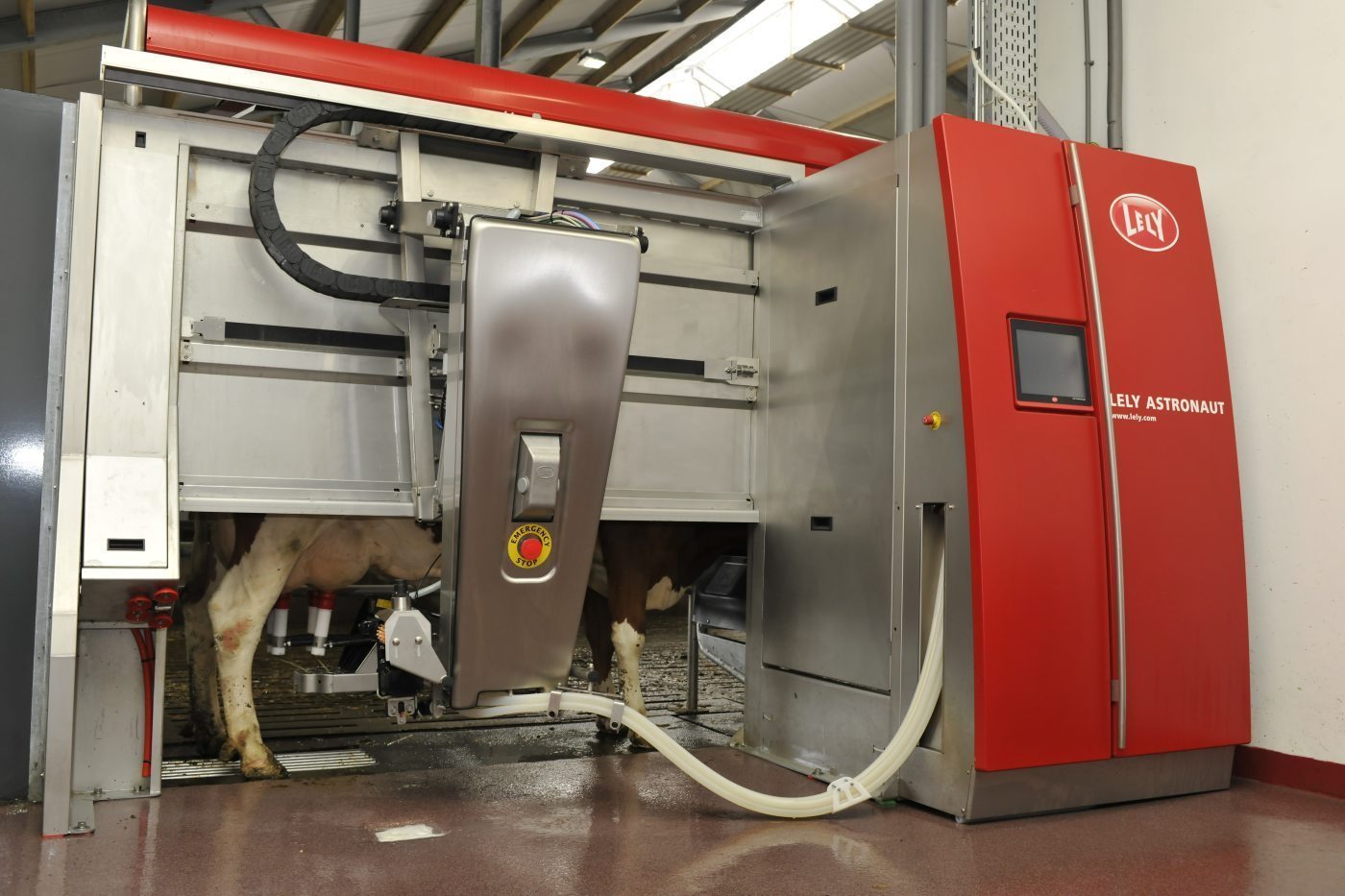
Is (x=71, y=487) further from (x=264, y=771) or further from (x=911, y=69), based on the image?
(x=911, y=69)

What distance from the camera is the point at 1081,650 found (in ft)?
10.4

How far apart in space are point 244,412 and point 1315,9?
3.69 meters

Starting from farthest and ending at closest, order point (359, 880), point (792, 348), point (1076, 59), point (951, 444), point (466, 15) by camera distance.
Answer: point (466, 15), point (1076, 59), point (792, 348), point (951, 444), point (359, 880)

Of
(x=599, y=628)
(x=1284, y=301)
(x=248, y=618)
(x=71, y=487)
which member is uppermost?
(x=1284, y=301)

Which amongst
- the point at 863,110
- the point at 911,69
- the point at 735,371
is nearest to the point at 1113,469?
the point at 735,371

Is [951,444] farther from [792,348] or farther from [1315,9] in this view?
[1315,9]

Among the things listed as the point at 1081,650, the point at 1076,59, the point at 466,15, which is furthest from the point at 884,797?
the point at 466,15

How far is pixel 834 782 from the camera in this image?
310cm

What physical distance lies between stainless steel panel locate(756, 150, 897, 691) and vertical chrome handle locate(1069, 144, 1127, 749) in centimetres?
58

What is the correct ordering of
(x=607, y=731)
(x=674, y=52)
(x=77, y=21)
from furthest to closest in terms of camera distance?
(x=674, y=52) → (x=77, y=21) → (x=607, y=731)

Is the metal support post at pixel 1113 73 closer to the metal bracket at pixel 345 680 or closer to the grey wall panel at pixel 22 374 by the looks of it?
the metal bracket at pixel 345 680

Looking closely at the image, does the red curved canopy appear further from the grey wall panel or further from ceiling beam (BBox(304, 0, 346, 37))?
ceiling beam (BBox(304, 0, 346, 37))

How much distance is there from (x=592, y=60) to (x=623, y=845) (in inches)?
257

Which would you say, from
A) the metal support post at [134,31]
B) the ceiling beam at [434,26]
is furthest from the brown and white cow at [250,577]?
the ceiling beam at [434,26]
